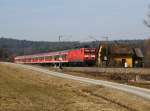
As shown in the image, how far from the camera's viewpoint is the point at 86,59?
84812 mm

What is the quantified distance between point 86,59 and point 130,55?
26.7 meters

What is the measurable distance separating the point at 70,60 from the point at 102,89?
55.7 m

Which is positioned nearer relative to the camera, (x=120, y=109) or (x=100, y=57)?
(x=120, y=109)

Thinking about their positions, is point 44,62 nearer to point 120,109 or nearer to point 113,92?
point 113,92

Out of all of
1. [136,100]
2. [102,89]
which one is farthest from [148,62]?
[136,100]

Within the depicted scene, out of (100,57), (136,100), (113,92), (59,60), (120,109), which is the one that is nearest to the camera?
(120,109)

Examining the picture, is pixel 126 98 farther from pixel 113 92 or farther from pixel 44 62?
pixel 44 62

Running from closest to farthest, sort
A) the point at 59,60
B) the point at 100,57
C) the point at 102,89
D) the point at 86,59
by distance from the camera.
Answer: the point at 102,89, the point at 86,59, the point at 59,60, the point at 100,57

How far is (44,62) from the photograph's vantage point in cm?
10469

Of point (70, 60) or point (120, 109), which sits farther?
point (70, 60)

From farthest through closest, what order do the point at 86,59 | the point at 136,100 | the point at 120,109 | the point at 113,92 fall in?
1. the point at 86,59
2. the point at 113,92
3. the point at 136,100
4. the point at 120,109

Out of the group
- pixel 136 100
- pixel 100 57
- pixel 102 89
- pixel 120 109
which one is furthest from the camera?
pixel 100 57

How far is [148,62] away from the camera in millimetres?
103438

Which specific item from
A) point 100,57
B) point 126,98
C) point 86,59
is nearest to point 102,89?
point 126,98
